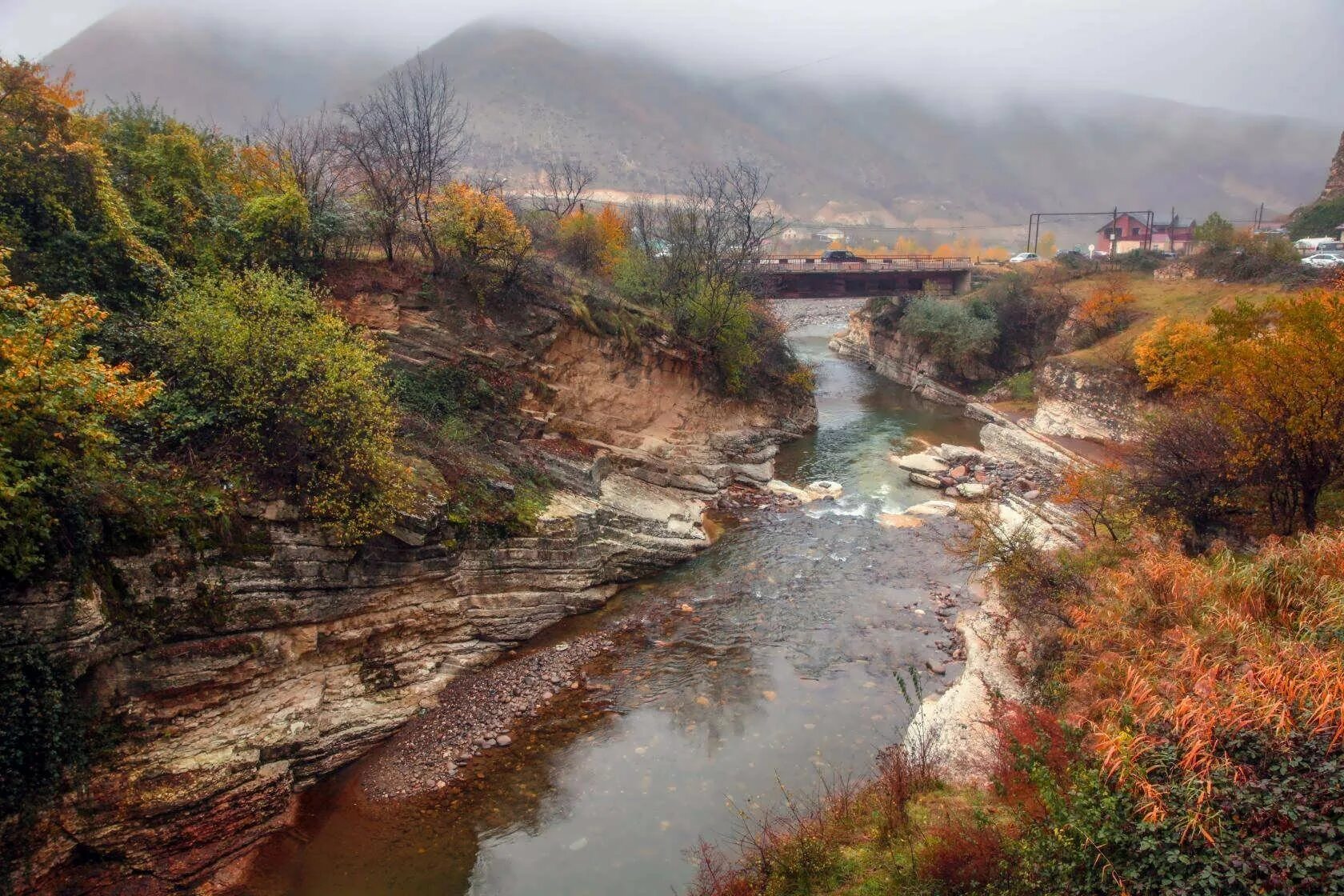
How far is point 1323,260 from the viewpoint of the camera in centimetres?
4272

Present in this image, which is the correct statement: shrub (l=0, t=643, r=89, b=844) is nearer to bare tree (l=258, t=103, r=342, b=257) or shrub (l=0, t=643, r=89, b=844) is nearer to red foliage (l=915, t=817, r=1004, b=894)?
red foliage (l=915, t=817, r=1004, b=894)

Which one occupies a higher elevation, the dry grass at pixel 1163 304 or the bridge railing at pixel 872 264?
the bridge railing at pixel 872 264

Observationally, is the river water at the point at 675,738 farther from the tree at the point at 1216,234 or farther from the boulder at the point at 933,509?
the tree at the point at 1216,234

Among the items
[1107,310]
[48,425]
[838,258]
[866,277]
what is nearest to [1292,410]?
[48,425]

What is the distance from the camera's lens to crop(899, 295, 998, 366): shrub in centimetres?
4956

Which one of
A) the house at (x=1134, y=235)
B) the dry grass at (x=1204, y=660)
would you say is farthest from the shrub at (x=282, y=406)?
the house at (x=1134, y=235)

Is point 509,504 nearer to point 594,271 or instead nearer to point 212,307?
point 212,307

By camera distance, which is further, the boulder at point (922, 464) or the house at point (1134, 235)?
the house at point (1134, 235)

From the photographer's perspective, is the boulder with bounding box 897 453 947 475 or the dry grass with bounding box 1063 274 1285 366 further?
the dry grass with bounding box 1063 274 1285 366

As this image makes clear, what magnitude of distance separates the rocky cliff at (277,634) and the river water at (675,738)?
1.03 meters

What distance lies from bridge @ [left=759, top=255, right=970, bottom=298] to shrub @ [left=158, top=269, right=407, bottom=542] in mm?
35476

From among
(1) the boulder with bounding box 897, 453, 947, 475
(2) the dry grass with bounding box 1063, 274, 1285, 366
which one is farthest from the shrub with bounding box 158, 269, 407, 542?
(2) the dry grass with bounding box 1063, 274, 1285, 366

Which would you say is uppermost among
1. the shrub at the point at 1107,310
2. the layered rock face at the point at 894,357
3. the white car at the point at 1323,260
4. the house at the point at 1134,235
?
the house at the point at 1134,235

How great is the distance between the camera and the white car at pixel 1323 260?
38.1 metres
